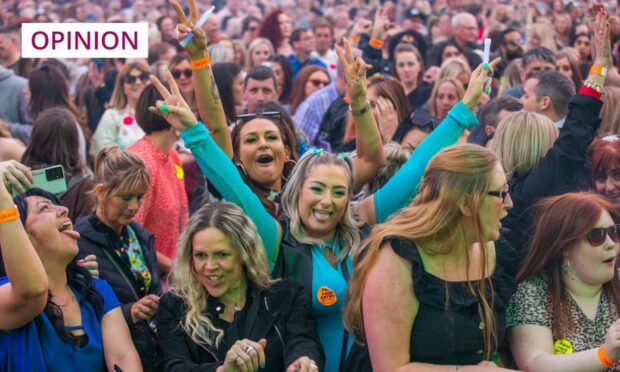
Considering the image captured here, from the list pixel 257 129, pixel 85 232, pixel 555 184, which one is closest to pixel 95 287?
pixel 85 232

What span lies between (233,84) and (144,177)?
10.3ft

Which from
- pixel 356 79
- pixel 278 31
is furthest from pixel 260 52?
pixel 356 79

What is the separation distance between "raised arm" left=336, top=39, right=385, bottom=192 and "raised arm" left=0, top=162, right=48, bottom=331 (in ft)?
5.57

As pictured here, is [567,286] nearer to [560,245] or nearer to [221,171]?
[560,245]

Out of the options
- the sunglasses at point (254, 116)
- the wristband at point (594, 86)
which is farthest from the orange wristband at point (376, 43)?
the wristband at point (594, 86)

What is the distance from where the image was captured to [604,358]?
3.77 metres

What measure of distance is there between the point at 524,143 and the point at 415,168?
3.45 ft

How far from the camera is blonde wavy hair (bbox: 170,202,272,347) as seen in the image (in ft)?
13.2

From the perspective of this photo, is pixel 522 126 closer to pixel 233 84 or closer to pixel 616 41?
pixel 233 84

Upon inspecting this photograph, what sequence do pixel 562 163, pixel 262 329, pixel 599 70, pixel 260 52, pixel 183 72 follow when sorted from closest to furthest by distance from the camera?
pixel 262 329 < pixel 562 163 < pixel 599 70 < pixel 183 72 < pixel 260 52

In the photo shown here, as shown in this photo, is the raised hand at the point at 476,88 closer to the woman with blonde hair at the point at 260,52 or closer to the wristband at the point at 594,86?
the wristband at the point at 594,86

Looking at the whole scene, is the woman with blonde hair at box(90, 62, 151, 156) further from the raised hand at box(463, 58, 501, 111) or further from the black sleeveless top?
the black sleeveless top

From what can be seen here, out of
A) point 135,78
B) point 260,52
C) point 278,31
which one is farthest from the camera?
point 278,31

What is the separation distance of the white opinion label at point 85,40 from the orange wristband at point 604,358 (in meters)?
2.44
